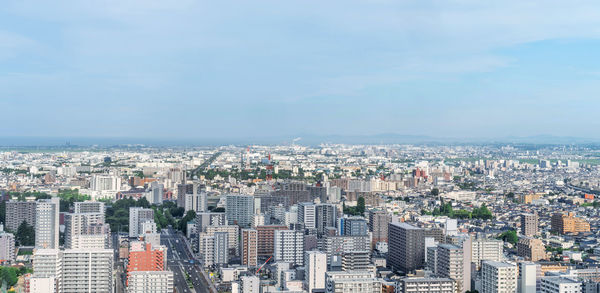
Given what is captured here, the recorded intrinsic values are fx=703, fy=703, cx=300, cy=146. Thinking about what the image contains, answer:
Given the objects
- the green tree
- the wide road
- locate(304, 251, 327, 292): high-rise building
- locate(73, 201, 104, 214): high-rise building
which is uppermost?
locate(73, 201, 104, 214): high-rise building

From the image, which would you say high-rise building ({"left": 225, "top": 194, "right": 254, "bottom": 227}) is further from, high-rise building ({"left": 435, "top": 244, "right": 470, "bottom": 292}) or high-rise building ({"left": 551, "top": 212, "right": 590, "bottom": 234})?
high-rise building ({"left": 435, "top": 244, "right": 470, "bottom": 292})

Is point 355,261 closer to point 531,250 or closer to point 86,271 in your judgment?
point 86,271

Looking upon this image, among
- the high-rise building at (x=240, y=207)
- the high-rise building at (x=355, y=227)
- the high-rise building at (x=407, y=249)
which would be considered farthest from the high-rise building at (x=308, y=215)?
the high-rise building at (x=407, y=249)

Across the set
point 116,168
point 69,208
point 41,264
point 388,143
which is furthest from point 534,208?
point 388,143

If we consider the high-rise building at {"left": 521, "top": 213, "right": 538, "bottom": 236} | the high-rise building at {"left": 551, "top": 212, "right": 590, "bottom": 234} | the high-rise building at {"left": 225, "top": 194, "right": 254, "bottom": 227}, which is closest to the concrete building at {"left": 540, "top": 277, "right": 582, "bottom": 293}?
the high-rise building at {"left": 521, "top": 213, "right": 538, "bottom": 236}

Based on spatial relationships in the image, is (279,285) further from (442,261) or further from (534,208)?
(534,208)

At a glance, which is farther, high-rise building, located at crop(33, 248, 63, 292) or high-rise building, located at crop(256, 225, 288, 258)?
high-rise building, located at crop(256, 225, 288, 258)
